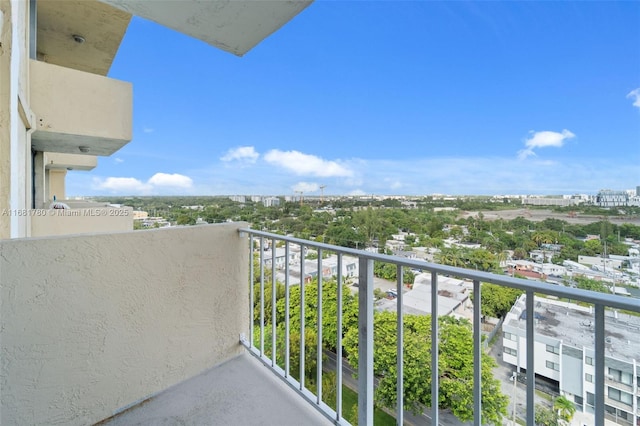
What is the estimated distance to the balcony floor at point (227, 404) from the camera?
1751 millimetres

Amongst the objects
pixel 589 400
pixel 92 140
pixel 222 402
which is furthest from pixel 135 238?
pixel 92 140

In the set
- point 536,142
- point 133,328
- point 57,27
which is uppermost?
point 536,142

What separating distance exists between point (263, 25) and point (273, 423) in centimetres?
225

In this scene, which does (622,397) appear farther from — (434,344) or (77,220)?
(77,220)

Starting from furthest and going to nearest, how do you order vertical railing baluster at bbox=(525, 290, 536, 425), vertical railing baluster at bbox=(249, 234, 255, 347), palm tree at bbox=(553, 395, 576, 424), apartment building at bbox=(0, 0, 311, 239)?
vertical railing baluster at bbox=(249, 234, 255, 347) < apartment building at bbox=(0, 0, 311, 239) < palm tree at bbox=(553, 395, 576, 424) < vertical railing baluster at bbox=(525, 290, 536, 425)

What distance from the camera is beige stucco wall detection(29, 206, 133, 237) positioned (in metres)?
3.89

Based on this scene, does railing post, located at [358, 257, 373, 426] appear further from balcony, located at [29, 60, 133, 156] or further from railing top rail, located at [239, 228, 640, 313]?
balcony, located at [29, 60, 133, 156]

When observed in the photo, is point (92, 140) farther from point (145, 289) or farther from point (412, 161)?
point (412, 161)

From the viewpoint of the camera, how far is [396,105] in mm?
28344

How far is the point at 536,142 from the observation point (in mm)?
18328

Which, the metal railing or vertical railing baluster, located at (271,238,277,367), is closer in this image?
the metal railing

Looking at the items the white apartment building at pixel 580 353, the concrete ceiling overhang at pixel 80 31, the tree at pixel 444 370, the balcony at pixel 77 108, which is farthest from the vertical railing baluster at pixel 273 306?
the concrete ceiling overhang at pixel 80 31

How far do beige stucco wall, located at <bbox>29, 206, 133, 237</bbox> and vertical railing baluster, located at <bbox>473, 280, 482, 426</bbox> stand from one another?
3.92 meters

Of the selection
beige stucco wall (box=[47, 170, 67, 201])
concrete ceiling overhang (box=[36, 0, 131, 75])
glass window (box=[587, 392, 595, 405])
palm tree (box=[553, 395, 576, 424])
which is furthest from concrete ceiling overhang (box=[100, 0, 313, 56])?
beige stucco wall (box=[47, 170, 67, 201])
